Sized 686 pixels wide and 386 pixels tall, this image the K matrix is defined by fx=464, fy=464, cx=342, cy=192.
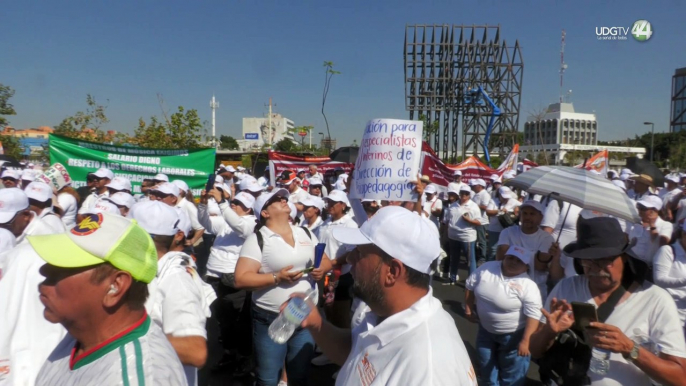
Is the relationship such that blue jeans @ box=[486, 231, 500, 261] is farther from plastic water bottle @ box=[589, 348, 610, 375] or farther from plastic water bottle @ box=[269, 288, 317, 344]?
plastic water bottle @ box=[269, 288, 317, 344]

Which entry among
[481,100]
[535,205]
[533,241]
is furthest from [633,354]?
[481,100]

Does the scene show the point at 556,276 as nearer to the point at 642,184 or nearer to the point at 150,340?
the point at 150,340

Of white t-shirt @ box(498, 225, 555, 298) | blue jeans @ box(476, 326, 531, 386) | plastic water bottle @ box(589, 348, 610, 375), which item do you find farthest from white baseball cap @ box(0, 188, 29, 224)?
white t-shirt @ box(498, 225, 555, 298)

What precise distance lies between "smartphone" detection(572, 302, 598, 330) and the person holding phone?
1.41 metres

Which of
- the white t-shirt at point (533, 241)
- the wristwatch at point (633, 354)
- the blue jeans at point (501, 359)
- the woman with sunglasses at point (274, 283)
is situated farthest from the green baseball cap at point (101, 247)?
the white t-shirt at point (533, 241)

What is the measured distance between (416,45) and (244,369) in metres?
35.6

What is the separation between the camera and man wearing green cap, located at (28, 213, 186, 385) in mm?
1510

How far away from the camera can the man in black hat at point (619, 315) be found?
2291 millimetres

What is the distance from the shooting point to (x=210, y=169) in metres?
10.2

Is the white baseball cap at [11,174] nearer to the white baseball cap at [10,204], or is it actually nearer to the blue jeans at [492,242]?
the white baseball cap at [10,204]

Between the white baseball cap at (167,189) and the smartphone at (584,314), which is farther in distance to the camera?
the white baseball cap at (167,189)

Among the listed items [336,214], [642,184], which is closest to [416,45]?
[642,184]

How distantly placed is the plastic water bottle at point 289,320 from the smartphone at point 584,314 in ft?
4.59

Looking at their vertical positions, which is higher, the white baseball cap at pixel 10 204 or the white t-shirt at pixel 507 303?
the white baseball cap at pixel 10 204
